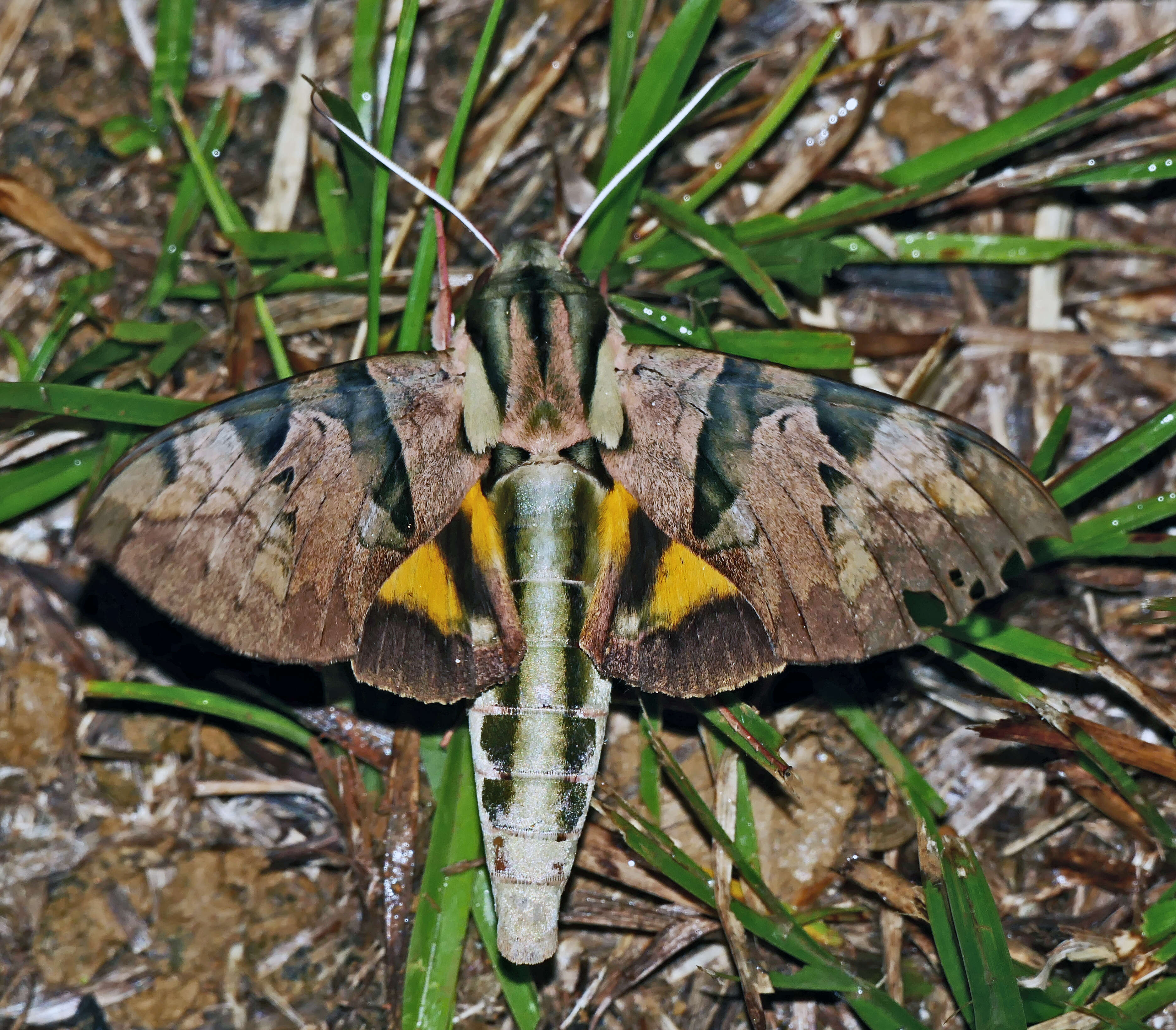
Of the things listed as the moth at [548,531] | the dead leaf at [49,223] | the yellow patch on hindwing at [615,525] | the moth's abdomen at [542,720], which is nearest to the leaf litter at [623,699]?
the dead leaf at [49,223]

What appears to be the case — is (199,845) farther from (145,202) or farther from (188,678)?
(145,202)

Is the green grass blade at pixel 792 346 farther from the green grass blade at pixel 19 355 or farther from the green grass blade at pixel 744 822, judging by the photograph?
the green grass blade at pixel 19 355

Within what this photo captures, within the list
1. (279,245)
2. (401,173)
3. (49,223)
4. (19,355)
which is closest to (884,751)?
(401,173)

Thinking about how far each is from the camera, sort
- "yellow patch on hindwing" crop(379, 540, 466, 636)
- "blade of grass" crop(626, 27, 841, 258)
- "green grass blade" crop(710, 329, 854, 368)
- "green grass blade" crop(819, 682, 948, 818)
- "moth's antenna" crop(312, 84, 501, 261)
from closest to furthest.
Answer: "yellow patch on hindwing" crop(379, 540, 466, 636)
"moth's antenna" crop(312, 84, 501, 261)
"green grass blade" crop(819, 682, 948, 818)
"green grass blade" crop(710, 329, 854, 368)
"blade of grass" crop(626, 27, 841, 258)

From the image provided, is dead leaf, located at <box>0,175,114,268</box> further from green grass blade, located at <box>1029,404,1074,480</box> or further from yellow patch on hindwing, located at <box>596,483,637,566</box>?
green grass blade, located at <box>1029,404,1074,480</box>

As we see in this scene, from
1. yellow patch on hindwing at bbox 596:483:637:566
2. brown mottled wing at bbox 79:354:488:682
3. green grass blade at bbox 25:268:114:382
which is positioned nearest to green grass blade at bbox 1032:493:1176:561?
yellow patch on hindwing at bbox 596:483:637:566

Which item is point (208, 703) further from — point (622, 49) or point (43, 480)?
point (622, 49)
